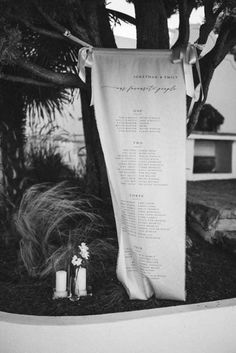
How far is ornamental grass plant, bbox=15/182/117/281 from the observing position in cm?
316

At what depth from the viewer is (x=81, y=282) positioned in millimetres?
2855

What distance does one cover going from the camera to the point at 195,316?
256 centimetres

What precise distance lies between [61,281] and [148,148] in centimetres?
116

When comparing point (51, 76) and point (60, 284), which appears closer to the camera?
point (60, 284)

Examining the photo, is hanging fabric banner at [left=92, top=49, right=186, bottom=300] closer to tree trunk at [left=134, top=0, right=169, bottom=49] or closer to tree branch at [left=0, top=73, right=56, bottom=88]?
tree trunk at [left=134, top=0, right=169, bottom=49]

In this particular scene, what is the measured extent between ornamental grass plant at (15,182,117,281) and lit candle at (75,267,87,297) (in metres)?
0.25

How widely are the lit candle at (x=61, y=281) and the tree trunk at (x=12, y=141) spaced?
2.47 metres

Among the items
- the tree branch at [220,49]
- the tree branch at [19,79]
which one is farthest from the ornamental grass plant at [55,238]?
the tree branch at [220,49]

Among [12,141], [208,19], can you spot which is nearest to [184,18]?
[208,19]

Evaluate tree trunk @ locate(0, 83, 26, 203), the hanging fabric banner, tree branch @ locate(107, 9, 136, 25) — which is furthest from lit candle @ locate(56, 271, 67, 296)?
tree branch @ locate(107, 9, 136, 25)

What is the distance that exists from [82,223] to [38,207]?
46 cm

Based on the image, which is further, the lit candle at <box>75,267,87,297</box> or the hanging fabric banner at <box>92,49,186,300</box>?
the lit candle at <box>75,267,87,297</box>

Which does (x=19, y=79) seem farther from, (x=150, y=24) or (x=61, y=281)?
Answer: (x=61, y=281)

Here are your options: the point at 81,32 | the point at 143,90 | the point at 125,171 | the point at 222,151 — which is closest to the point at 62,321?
the point at 125,171
